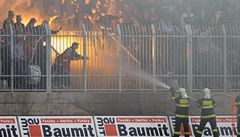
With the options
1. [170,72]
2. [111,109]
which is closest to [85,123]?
[111,109]

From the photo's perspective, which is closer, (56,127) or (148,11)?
(56,127)

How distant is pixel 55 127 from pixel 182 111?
370cm

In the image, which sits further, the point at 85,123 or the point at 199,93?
the point at 199,93

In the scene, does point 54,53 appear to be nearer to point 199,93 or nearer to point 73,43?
point 73,43

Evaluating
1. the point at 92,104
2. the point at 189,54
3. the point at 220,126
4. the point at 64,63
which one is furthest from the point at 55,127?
the point at 220,126

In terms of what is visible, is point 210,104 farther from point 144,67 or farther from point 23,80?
point 23,80

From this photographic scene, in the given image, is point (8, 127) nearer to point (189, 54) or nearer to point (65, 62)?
point (65, 62)

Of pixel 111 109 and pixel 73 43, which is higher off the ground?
pixel 73 43

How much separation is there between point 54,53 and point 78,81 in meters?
1.11

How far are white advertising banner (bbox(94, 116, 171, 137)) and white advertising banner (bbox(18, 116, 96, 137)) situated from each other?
343mm

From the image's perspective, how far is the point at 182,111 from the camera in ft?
→ 72.4

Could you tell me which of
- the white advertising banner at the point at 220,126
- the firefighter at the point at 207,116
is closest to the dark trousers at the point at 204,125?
the firefighter at the point at 207,116

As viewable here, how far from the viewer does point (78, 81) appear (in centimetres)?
2256

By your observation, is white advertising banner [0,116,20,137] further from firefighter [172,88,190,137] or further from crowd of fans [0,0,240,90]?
firefighter [172,88,190,137]
